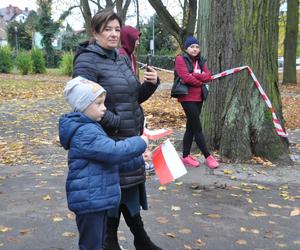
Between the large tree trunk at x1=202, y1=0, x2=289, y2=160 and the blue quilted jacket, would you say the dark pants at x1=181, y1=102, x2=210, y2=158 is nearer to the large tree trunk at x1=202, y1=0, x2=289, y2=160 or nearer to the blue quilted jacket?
the large tree trunk at x1=202, y1=0, x2=289, y2=160

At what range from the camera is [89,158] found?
10.5ft

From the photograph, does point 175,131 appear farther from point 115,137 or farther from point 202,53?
point 115,137

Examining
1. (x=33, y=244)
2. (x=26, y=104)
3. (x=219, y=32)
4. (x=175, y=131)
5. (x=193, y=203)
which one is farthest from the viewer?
(x=26, y=104)

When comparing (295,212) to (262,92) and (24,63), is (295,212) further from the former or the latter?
(24,63)

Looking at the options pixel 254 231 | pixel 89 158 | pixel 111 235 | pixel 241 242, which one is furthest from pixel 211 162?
pixel 89 158


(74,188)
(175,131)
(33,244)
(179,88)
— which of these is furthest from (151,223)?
(175,131)

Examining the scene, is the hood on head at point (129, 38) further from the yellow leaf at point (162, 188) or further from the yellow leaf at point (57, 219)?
the yellow leaf at point (162, 188)

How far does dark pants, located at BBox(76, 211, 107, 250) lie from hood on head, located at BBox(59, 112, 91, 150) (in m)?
0.52

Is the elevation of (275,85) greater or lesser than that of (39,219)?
greater

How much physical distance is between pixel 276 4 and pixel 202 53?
4.18 feet

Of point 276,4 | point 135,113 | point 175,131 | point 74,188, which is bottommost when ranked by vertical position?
point 175,131

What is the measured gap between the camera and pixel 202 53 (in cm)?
770

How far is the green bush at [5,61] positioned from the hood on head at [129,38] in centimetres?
3019

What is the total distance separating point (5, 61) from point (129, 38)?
3042 cm
